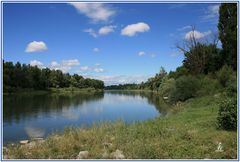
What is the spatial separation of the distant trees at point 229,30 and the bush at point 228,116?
22.9 metres

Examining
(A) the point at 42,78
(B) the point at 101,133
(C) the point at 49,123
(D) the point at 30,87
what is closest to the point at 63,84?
(A) the point at 42,78

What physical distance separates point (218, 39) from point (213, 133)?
92.6 ft

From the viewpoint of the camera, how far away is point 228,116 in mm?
11305

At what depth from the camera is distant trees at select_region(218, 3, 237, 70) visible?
110ft

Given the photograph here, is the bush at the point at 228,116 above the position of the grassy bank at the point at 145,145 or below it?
above

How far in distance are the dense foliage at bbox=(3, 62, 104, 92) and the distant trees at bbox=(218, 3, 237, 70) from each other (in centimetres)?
3850

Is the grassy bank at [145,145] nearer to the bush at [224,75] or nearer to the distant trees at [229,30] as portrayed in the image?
the bush at [224,75]

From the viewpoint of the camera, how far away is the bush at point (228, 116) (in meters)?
11.2

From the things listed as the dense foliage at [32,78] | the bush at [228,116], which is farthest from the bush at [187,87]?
the dense foliage at [32,78]

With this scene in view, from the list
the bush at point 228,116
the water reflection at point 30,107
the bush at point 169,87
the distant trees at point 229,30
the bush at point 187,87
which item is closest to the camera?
the bush at point 228,116

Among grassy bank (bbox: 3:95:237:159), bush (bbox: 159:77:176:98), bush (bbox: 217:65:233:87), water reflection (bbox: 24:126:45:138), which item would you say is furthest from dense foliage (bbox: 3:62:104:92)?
grassy bank (bbox: 3:95:237:159)

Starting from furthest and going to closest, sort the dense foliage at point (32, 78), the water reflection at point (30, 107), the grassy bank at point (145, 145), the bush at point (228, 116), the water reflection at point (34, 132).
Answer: the dense foliage at point (32, 78) < the water reflection at point (30, 107) < the water reflection at point (34, 132) < the bush at point (228, 116) < the grassy bank at point (145, 145)

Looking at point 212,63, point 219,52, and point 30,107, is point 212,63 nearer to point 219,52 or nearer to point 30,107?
point 219,52

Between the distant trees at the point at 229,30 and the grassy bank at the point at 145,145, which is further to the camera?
the distant trees at the point at 229,30
